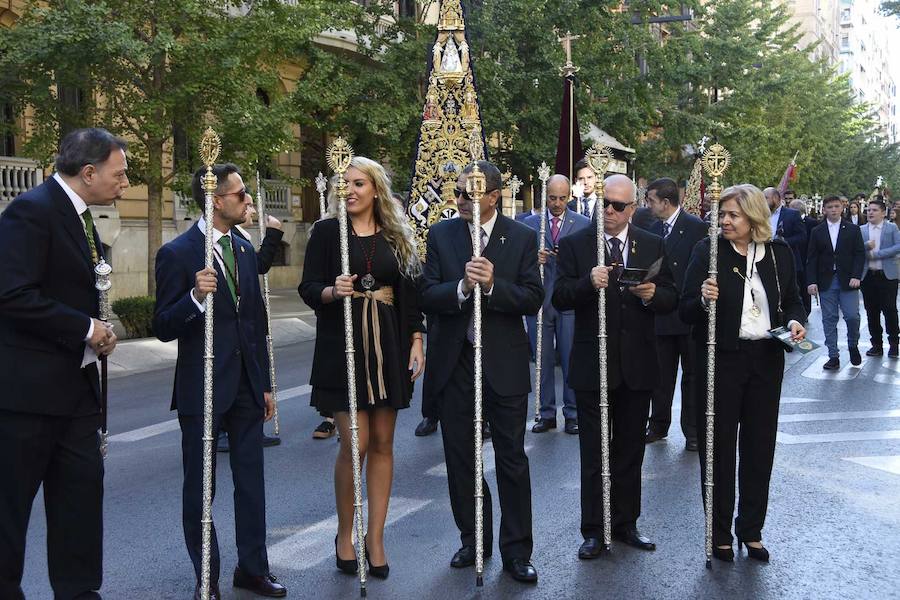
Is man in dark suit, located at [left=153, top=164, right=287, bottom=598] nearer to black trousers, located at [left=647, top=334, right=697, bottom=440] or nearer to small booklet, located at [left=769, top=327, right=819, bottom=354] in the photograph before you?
small booklet, located at [left=769, top=327, right=819, bottom=354]

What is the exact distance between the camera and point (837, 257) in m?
14.1

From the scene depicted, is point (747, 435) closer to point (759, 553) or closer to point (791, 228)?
point (759, 553)

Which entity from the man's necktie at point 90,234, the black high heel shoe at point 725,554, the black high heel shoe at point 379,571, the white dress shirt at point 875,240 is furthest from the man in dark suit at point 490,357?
the white dress shirt at point 875,240

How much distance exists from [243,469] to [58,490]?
0.95m

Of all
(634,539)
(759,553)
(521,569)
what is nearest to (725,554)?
(759,553)

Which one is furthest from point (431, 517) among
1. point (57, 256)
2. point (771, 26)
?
point (771, 26)

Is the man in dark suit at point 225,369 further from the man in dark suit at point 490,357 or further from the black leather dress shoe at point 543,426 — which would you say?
the black leather dress shoe at point 543,426

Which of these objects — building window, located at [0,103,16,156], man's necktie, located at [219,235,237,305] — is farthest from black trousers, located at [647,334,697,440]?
building window, located at [0,103,16,156]

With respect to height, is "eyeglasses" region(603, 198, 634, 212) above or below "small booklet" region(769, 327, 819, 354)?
above

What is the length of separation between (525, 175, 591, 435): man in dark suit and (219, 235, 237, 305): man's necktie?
15.4ft

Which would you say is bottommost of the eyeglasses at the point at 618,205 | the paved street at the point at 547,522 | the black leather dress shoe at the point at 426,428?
the paved street at the point at 547,522

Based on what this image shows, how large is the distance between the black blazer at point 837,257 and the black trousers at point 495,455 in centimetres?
953

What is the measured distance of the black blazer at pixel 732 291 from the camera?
606 centimetres

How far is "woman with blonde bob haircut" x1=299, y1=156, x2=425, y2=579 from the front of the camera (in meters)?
5.67
